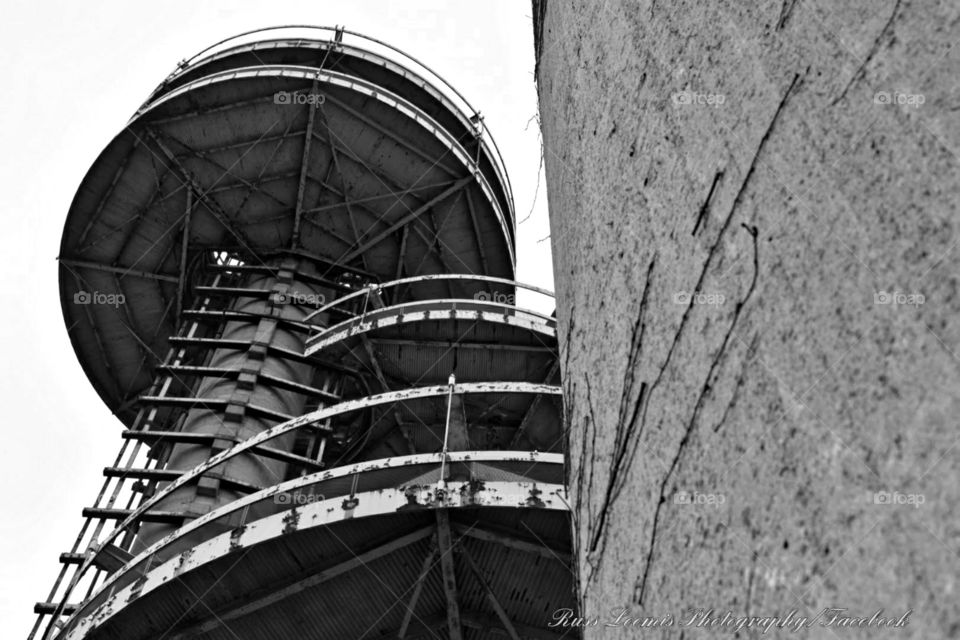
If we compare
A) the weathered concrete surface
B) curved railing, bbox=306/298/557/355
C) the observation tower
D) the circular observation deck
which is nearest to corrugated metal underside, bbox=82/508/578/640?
the observation tower

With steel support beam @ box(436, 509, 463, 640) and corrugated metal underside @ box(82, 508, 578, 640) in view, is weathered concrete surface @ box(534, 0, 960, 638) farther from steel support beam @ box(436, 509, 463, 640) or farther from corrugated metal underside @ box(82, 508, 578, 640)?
corrugated metal underside @ box(82, 508, 578, 640)

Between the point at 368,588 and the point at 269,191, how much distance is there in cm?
1369

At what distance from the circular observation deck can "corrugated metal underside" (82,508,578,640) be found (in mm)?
12059

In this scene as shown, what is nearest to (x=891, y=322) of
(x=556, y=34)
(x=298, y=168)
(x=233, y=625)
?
(x=556, y=34)

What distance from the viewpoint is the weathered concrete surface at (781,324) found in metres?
0.94

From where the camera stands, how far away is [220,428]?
52.9 ft

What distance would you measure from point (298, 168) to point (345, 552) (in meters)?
13.4

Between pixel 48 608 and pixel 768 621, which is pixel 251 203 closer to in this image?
pixel 48 608

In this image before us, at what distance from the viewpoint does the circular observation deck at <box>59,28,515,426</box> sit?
20.8 m

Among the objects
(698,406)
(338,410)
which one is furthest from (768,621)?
(338,410)

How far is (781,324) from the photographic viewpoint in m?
1.19

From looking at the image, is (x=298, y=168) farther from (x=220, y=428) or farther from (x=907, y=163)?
(x=907, y=163)

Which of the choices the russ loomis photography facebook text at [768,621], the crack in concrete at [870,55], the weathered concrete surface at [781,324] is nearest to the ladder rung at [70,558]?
the weathered concrete surface at [781,324]

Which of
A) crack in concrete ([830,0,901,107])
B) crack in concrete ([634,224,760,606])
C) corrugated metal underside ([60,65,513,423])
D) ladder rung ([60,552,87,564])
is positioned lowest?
crack in concrete ([634,224,760,606])
